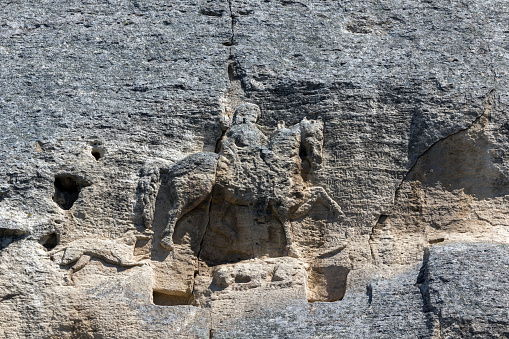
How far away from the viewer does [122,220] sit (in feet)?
20.8

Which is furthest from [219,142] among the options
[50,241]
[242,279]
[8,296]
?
[8,296]

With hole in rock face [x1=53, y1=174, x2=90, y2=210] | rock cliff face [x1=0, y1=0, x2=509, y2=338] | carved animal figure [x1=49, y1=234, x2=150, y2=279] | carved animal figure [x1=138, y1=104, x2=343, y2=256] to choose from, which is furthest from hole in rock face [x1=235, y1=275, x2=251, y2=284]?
hole in rock face [x1=53, y1=174, x2=90, y2=210]

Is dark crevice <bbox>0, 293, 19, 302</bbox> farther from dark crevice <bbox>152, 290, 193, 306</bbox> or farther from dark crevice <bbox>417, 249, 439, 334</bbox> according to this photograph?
dark crevice <bbox>417, 249, 439, 334</bbox>

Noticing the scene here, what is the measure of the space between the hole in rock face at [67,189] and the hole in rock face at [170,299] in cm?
101

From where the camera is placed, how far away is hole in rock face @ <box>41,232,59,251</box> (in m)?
6.23

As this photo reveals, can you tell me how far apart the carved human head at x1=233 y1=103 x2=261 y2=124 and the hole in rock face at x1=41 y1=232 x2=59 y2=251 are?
1.71 meters

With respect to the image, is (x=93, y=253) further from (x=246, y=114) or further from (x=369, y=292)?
(x=369, y=292)

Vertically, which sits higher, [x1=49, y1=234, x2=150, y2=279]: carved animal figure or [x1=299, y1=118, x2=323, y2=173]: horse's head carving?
[x1=299, y1=118, x2=323, y2=173]: horse's head carving

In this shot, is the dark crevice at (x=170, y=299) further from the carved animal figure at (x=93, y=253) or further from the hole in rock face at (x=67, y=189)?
the hole in rock face at (x=67, y=189)

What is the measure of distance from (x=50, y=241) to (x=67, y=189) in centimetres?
46

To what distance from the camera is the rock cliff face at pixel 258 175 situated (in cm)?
593

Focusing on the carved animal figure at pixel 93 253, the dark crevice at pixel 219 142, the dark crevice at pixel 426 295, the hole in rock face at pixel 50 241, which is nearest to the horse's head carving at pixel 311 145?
the dark crevice at pixel 219 142

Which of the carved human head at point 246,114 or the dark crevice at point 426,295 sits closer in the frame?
the dark crevice at point 426,295

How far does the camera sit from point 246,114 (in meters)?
6.66
